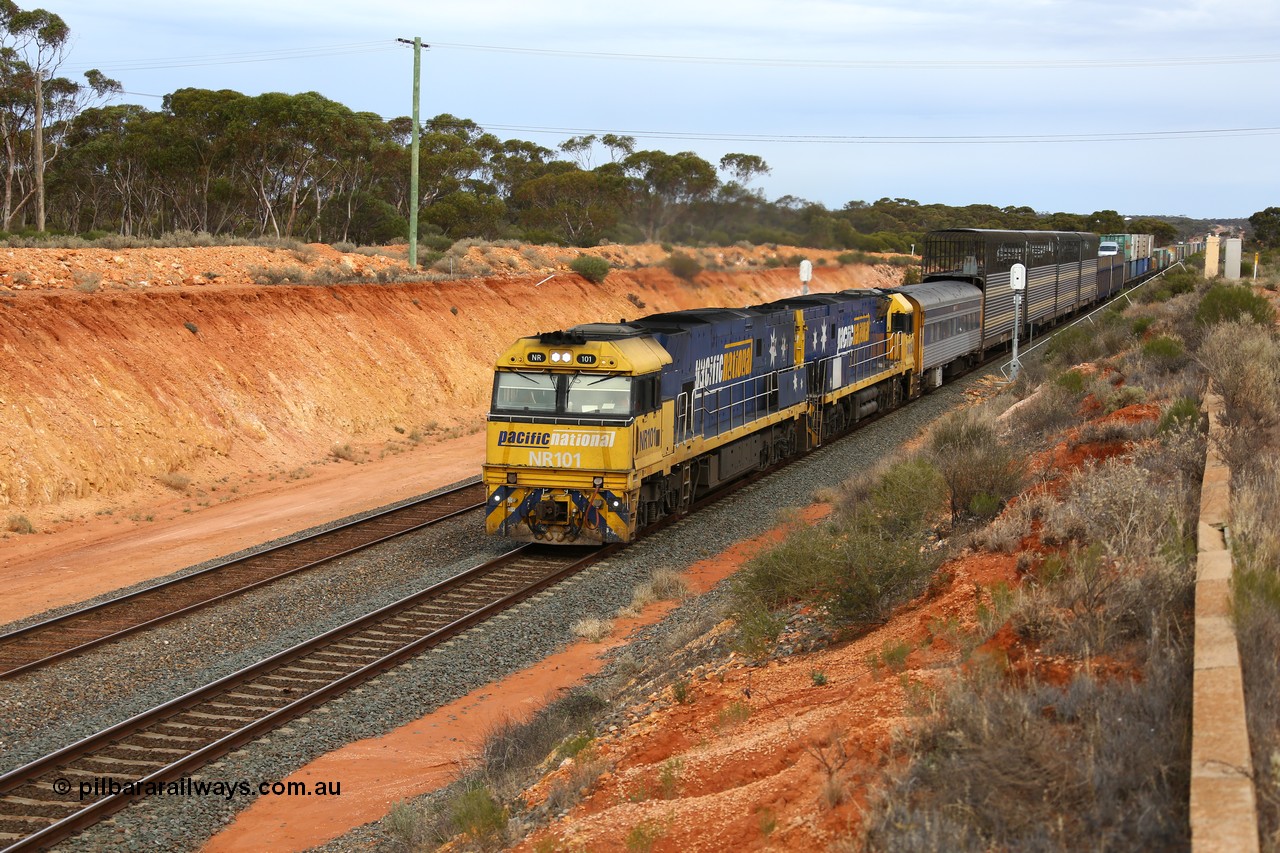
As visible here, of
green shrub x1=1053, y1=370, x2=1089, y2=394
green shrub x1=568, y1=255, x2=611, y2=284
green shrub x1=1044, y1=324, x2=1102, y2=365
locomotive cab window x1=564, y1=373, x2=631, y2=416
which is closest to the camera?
locomotive cab window x1=564, y1=373, x2=631, y2=416

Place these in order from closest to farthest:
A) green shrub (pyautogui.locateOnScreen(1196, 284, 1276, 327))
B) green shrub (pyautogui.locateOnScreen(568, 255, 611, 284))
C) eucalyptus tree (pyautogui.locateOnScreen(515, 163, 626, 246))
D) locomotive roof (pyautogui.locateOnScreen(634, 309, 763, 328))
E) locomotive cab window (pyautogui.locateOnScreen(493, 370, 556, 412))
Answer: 1. locomotive cab window (pyautogui.locateOnScreen(493, 370, 556, 412))
2. locomotive roof (pyautogui.locateOnScreen(634, 309, 763, 328))
3. green shrub (pyautogui.locateOnScreen(1196, 284, 1276, 327))
4. green shrub (pyautogui.locateOnScreen(568, 255, 611, 284))
5. eucalyptus tree (pyautogui.locateOnScreen(515, 163, 626, 246))

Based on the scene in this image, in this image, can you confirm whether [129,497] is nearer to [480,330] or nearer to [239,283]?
[239,283]

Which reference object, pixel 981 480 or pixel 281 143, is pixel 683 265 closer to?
pixel 981 480

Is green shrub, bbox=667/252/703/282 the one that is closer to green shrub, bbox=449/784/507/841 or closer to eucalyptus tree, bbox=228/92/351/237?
eucalyptus tree, bbox=228/92/351/237

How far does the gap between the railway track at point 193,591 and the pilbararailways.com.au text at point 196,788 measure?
3.78 metres

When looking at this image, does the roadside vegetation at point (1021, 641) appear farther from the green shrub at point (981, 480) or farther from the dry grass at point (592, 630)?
the dry grass at point (592, 630)

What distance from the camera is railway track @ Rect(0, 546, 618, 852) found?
9.77m

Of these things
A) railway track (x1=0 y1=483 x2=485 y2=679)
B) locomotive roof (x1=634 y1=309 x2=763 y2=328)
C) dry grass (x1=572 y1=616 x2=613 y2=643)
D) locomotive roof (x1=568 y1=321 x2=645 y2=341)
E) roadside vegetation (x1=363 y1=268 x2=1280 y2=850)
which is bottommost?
railway track (x1=0 y1=483 x2=485 y2=679)

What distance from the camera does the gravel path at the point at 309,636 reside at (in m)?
10.7

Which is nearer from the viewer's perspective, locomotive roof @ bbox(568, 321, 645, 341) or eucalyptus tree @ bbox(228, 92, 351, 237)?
locomotive roof @ bbox(568, 321, 645, 341)

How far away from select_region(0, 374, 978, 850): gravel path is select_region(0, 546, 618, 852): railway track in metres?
0.19

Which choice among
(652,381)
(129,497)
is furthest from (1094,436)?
(129,497)

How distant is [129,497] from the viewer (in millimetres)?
25094

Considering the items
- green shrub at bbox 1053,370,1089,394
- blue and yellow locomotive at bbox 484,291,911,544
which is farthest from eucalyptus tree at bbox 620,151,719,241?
green shrub at bbox 1053,370,1089,394
